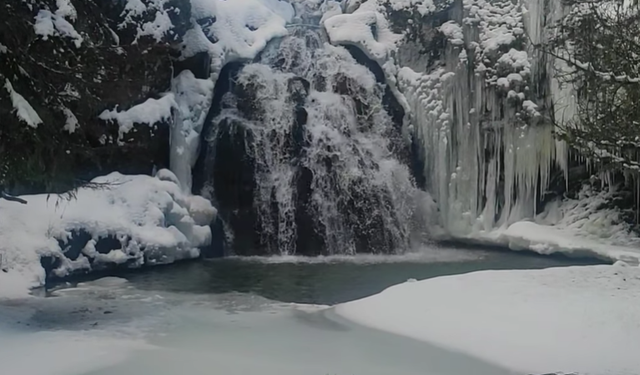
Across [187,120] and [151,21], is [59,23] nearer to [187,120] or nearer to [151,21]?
[187,120]

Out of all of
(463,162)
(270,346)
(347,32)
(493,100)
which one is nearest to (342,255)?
(463,162)

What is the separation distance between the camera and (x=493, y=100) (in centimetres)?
1586

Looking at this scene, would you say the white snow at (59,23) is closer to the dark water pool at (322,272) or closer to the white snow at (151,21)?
the dark water pool at (322,272)

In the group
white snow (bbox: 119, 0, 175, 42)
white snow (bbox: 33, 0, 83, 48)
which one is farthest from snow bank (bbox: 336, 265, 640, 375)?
white snow (bbox: 119, 0, 175, 42)

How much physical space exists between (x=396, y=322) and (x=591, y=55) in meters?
3.44

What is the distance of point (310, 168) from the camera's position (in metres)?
15.4

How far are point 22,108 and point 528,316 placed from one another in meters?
5.17

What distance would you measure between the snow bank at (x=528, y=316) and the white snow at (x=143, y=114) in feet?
24.3

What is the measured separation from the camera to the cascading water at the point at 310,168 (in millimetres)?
14930

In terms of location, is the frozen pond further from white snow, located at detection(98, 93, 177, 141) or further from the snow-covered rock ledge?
white snow, located at detection(98, 93, 177, 141)

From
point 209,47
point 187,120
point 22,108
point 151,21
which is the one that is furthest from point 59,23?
point 209,47

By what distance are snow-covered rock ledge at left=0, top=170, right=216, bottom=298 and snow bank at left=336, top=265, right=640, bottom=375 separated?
4954mm

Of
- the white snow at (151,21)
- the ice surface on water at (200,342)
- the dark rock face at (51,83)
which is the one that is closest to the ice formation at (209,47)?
the white snow at (151,21)

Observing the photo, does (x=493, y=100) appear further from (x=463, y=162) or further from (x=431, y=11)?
(x=431, y=11)
